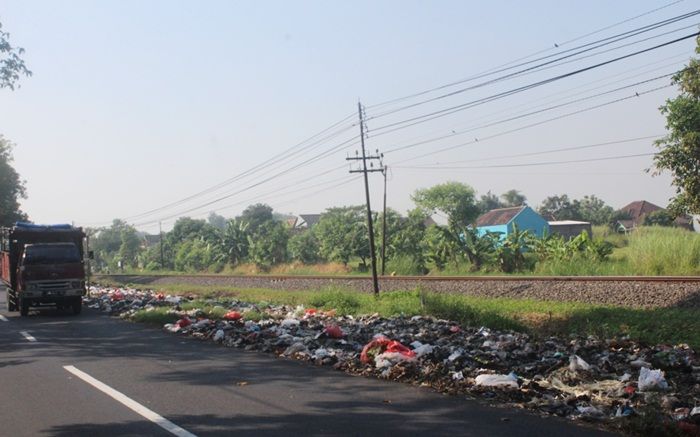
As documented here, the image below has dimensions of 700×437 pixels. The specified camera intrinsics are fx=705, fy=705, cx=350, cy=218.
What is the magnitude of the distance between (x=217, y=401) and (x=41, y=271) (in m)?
16.1

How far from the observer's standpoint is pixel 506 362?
1060cm

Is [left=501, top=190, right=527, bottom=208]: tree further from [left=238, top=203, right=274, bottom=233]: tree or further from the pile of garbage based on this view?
the pile of garbage

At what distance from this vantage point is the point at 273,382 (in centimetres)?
959

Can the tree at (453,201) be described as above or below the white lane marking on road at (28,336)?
above

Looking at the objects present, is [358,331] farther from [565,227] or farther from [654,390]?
[565,227]

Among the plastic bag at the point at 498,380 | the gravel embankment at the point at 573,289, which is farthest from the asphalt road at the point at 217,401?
the gravel embankment at the point at 573,289

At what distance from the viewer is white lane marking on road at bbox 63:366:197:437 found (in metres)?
7.02

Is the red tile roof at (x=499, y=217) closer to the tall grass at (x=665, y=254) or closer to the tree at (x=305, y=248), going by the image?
the tree at (x=305, y=248)

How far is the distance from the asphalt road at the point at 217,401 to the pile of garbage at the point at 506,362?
477mm

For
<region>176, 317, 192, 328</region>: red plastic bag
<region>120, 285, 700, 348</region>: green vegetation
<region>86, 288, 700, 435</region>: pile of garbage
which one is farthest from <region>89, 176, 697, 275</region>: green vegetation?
<region>176, 317, 192, 328</region>: red plastic bag

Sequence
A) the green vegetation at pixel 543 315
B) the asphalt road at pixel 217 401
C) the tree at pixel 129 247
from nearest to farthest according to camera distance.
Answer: the asphalt road at pixel 217 401, the green vegetation at pixel 543 315, the tree at pixel 129 247

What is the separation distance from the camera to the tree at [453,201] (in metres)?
81.9

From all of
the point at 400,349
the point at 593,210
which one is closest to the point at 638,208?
the point at 593,210

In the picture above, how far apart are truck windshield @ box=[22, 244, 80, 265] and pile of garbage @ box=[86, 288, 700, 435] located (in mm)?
7203
